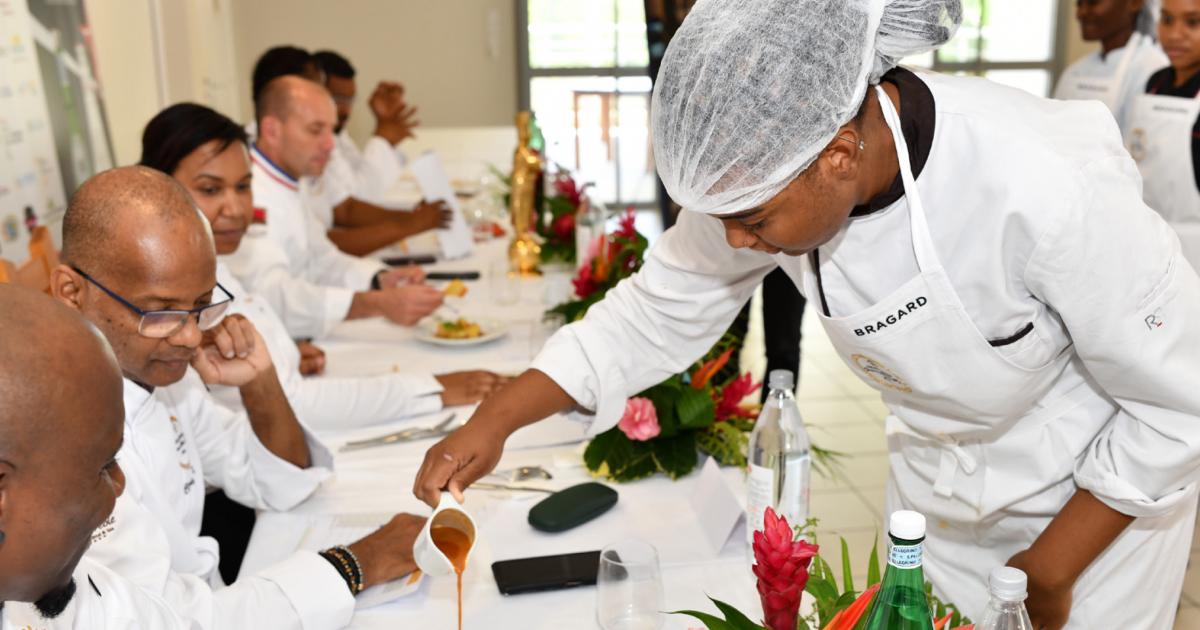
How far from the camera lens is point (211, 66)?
249 inches

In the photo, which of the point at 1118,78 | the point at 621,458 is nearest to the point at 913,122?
the point at 621,458

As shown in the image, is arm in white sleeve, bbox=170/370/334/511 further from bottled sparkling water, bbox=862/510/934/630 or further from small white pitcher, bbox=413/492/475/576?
bottled sparkling water, bbox=862/510/934/630

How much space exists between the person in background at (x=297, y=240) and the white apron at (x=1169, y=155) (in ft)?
9.06

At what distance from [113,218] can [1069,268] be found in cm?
129

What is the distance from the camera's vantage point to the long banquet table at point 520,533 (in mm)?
1449

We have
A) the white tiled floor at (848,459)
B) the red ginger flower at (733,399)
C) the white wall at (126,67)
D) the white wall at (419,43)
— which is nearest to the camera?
the red ginger flower at (733,399)

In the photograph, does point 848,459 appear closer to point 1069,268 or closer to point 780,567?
point 1069,268

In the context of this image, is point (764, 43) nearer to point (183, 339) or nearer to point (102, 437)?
point (102, 437)

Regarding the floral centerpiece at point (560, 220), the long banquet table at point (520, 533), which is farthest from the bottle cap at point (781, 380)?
the floral centerpiece at point (560, 220)

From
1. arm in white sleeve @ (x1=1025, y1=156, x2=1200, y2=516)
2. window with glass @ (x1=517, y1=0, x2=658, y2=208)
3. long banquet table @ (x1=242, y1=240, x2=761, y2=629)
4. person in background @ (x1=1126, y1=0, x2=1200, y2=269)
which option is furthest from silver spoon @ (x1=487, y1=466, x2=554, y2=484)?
window with glass @ (x1=517, y1=0, x2=658, y2=208)

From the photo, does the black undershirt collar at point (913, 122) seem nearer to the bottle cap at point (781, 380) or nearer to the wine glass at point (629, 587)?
the bottle cap at point (781, 380)

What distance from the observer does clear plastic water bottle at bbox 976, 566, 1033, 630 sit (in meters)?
0.88

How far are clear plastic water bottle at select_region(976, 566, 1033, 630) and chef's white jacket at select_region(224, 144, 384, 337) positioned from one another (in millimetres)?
2311

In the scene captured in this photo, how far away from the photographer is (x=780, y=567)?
98 centimetres
